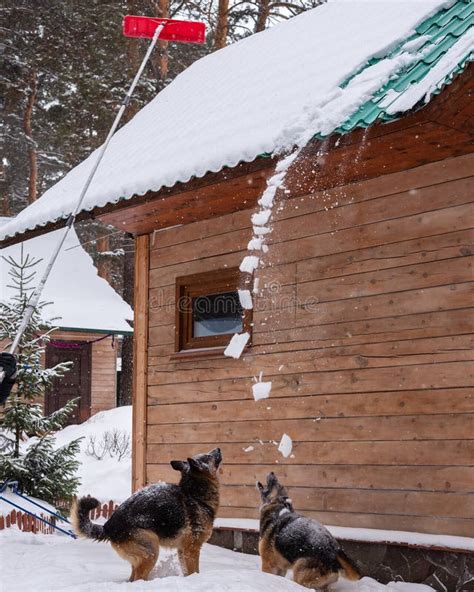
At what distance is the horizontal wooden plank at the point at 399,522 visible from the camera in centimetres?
634

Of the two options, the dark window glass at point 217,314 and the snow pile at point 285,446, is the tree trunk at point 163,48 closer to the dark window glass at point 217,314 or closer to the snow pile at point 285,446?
the dark window glass at point 217,314

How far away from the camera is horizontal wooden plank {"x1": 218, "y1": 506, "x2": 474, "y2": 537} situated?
634 cm

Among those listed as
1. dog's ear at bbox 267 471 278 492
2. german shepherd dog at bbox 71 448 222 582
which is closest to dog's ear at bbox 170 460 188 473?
german shepherd dog at bbox 71 448 222 582

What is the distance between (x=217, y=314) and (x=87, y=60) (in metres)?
16.7

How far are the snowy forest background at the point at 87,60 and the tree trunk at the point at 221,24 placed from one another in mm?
25

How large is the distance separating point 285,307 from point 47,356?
15544 millimetres

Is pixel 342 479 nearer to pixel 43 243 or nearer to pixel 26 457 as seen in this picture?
pixel 26 457

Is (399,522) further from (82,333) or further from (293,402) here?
(82,333)

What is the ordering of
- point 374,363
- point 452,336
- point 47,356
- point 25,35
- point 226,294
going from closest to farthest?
point 452,336 → point 374,363 → point 226,294 → point 47,356 → point 25,35

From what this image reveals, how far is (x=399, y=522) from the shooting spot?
6.77 metres

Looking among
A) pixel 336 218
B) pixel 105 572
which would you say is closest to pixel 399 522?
pixel 105 572

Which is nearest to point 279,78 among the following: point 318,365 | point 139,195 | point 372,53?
point 372,53

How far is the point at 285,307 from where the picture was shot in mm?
8078

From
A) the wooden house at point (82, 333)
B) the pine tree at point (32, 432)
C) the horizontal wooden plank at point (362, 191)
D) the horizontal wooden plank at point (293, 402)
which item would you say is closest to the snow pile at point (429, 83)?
the horizontal wooden plank at point (362, 191)
